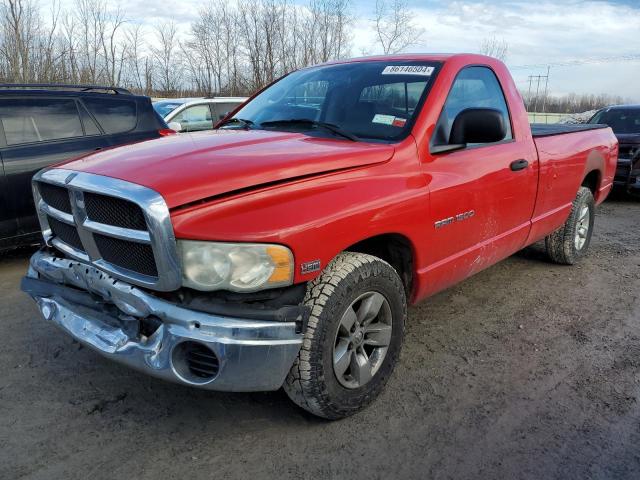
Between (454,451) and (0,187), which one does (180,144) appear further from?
(0,187)

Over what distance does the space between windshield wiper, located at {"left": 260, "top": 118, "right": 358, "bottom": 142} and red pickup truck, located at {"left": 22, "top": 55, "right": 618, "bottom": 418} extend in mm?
14

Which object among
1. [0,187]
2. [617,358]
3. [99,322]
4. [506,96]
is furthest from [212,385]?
[0,187]

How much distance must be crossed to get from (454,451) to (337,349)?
717 millimetres

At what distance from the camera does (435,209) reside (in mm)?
2908

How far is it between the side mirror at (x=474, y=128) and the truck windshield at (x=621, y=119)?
8.07 meters

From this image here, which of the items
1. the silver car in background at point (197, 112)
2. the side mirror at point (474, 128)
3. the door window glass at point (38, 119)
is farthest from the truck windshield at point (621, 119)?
the door window glass at point (38, 119)

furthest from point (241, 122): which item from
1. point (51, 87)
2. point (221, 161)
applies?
point (51, 87)

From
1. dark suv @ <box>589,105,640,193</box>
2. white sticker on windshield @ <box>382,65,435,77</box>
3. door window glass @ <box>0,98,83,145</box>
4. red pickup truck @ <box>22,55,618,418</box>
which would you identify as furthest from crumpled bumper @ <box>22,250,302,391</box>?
dark suv @ <box>589,105,640,193</box>

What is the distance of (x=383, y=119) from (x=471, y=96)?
80 centimetres

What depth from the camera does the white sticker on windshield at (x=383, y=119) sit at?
3033 mm

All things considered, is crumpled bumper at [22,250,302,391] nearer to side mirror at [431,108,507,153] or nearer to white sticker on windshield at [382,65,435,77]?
side mirror at [431,108,507,153]

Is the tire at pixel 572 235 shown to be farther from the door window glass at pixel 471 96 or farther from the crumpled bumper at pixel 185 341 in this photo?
the crumpled bumper at pixel 185 341

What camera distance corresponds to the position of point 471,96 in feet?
11.4

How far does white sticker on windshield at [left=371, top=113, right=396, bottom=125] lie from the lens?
303 centimetres
